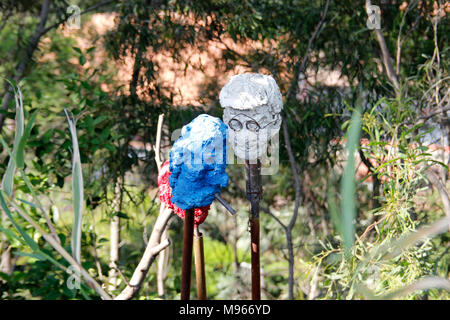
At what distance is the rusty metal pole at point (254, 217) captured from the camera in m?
0.73

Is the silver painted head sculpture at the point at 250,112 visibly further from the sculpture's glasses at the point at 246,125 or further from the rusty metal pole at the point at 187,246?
the rusty metal pole at the point at 187,246

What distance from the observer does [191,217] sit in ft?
2.30

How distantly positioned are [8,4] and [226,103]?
4.32 feet

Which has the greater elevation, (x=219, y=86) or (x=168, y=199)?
(x=219, y=86)

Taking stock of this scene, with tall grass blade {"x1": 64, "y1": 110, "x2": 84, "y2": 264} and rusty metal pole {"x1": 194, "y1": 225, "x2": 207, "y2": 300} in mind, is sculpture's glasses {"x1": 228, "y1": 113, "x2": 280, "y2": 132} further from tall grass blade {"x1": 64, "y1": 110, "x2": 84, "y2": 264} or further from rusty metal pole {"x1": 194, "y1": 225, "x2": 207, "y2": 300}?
tall grass blade {"x1": 64, "y1": 110, "x2": 84, "y2": 264}

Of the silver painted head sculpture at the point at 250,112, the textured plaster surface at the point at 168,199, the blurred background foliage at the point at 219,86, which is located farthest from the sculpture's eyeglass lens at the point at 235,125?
the blurred background foliage at the point at 219,86

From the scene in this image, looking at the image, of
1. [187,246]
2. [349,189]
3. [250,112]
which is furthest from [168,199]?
[349,189]

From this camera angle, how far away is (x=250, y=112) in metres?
0.72

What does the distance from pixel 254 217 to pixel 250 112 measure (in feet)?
0.56

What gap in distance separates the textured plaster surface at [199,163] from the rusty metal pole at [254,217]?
0.22 ft

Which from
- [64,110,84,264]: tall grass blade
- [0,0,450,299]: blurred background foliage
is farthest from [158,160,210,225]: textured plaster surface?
[0,0,450,299]: blurred background foliage

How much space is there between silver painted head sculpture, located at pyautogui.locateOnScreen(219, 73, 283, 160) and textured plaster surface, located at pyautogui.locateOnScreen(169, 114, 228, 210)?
0.12 feet

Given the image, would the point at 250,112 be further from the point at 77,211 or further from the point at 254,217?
the point at 77,211

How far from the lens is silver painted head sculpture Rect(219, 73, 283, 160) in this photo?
71 centimetres
